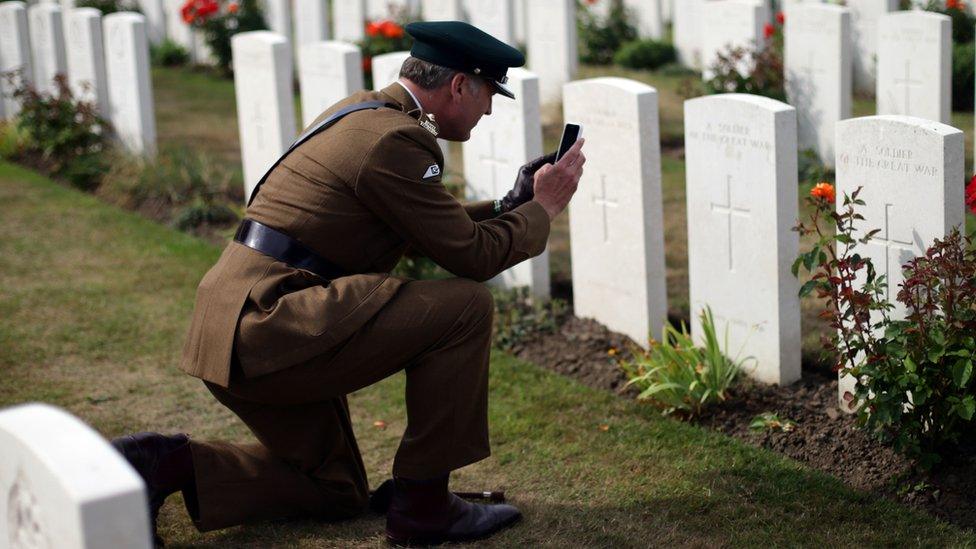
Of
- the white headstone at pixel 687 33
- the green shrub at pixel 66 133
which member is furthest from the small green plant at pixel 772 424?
the white headstone at pixel 687 33

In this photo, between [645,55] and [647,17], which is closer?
[645,55]

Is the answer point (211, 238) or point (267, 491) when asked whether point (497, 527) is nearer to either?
point (267, 491)

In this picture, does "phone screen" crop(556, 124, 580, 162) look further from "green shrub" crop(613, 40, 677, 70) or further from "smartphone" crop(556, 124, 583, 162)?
"green shrub" crop(613, 40, 677, 70)

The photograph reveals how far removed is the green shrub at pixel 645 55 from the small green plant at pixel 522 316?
23.5 feet

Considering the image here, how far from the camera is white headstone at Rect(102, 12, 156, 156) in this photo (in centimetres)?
939

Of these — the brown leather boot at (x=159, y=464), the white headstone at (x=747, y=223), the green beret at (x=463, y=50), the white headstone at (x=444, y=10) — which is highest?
the white headstone at (x=444, y=10)

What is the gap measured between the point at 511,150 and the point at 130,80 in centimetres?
436

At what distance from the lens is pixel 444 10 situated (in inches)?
476

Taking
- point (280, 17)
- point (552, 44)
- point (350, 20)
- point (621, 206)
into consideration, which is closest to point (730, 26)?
point (552, 44)

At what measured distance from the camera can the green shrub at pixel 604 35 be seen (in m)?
13.9

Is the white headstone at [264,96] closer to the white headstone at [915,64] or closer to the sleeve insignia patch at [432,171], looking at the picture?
the white headstone at [915,64]

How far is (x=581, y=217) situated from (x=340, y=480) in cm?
238

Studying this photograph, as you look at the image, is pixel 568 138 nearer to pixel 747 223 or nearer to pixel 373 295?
pixel 373 295

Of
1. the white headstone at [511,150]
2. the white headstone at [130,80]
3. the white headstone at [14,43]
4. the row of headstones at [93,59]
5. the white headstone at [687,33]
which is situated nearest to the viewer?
the white headstone at [511,150]
